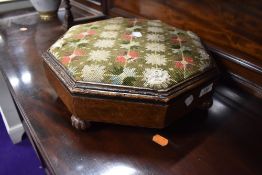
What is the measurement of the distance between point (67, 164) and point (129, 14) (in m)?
0.72

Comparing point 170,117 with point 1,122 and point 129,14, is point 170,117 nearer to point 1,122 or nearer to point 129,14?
point 129,14

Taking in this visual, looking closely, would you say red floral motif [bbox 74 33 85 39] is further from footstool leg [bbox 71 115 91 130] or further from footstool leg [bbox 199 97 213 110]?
footstool leg [bbox 199 97 213 110]

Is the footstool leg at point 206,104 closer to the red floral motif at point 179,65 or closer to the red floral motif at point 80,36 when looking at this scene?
the red floral motif at point 179,65

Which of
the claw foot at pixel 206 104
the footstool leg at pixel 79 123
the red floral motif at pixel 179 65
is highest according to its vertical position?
the red floral motif at pixel 179 65

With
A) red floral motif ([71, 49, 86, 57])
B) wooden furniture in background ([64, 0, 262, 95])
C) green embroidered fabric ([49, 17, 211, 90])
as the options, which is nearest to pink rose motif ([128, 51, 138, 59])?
green embroidered fabric ([49, 17, 211, 90])

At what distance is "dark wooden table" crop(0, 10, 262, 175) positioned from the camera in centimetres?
48

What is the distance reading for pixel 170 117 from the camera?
52cm

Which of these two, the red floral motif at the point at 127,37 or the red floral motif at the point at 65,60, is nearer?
the red floral motif at the point at 65,60

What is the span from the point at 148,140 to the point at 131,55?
0.20 m

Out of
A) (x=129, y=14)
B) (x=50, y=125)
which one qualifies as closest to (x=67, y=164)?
(x=50, y=125)

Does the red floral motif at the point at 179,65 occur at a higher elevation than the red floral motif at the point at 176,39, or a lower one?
lower

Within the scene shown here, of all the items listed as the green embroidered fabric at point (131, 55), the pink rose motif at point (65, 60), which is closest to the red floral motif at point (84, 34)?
the green embroidered fabric at point (131, 55)

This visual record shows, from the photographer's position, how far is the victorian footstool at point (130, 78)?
491 millimetres

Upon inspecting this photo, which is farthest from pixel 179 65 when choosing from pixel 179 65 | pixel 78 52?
pixel 78 52
